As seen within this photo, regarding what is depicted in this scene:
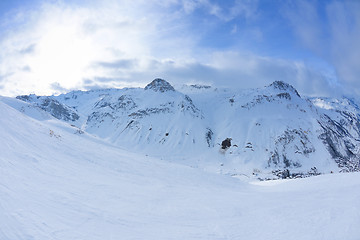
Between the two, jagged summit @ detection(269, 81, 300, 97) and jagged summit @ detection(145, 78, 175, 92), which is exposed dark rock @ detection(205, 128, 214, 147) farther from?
jagged summit @ detection(269, 81, 300, 97)

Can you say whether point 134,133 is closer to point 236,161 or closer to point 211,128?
point 211,128

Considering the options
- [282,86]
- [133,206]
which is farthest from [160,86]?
[133,206]

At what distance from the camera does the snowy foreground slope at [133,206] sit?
7262 millimetres

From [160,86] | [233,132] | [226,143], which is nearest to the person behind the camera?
[226,143]

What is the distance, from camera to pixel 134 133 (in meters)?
111

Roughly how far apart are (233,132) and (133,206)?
96713mm

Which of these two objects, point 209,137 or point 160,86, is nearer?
point 209,137

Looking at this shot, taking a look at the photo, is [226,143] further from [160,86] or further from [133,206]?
[133,206]

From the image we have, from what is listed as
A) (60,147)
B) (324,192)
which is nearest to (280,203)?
(324,192)

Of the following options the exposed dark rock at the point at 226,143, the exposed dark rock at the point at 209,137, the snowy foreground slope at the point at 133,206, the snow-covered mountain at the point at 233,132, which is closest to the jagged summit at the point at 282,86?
the snow-covered mountain at the point at 233,132

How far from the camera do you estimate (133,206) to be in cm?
1027

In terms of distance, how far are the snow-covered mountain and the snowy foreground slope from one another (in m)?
56.6

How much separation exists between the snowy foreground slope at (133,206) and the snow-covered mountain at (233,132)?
56.6 metres

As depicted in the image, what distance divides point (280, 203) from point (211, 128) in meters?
103
